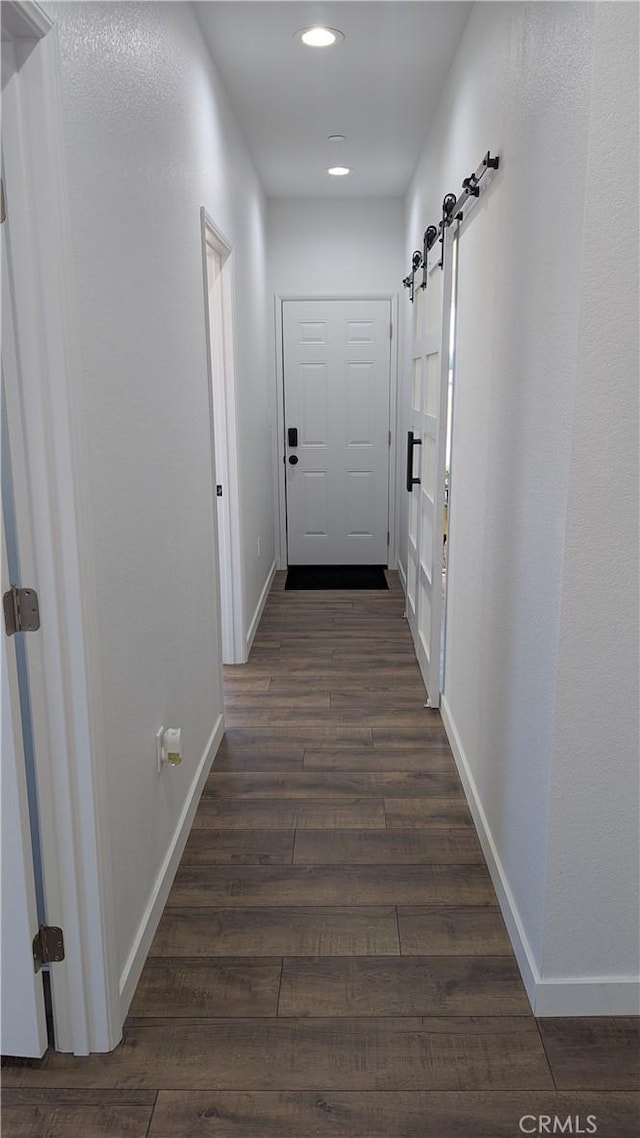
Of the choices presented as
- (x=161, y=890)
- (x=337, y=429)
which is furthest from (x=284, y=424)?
(x=161, y=890)

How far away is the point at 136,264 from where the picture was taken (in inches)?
79.6

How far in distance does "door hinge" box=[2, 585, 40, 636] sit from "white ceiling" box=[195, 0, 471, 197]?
7.61 ft

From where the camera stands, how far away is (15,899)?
1.64m

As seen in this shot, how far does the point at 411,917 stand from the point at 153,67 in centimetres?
247

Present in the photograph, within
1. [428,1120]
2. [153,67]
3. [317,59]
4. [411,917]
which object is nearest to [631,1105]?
[428,1120]

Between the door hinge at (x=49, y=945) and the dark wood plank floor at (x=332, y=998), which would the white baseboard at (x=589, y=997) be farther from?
the door hinge at (x=49, y=945)

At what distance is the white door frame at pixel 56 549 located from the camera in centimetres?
140

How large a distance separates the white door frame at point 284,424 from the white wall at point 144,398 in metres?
2.56

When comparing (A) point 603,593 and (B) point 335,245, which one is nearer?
(A) point 603,593

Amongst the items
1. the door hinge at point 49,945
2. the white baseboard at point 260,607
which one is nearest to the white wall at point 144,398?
the door hinge at point 49,945

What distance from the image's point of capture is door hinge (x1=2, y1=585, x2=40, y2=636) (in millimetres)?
1521

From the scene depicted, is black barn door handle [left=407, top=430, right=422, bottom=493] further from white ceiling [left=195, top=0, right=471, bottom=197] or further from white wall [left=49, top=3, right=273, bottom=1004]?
white ceiling [left=195, top=0, right=471, bottom=197]

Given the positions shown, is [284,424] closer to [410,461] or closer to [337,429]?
[337,429]

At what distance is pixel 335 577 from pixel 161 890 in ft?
12.6
